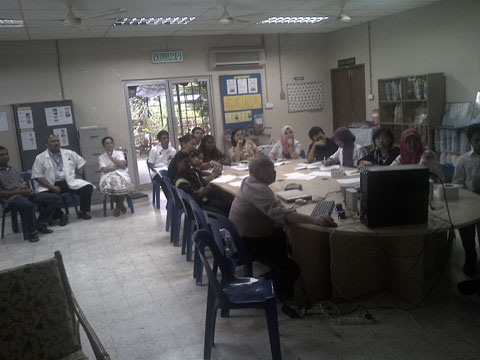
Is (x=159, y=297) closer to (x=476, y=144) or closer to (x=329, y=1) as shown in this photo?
(x=476, y=144)

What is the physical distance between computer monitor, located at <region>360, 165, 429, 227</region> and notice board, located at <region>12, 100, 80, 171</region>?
19.4ft

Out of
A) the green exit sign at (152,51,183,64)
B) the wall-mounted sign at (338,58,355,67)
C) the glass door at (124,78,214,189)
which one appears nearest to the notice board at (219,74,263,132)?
the glass door at (124,78,214,189)

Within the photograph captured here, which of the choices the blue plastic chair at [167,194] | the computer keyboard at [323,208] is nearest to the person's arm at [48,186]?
the blue plastic chair at [167,194]

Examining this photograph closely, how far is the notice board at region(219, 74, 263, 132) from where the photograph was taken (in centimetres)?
838

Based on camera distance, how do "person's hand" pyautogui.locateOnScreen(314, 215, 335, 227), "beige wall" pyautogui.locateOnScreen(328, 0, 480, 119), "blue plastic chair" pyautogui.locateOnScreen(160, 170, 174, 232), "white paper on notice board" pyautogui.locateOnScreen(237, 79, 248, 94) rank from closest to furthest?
"person's hand" pyautogui.locateOnScreen(314, 215, 335, 227) → "blue plastic chair" pyautogui.locateOnScreen(160, 170, 174, 232) → "beige wall" pyautogui.locateOnScreen(328, 0, 480, 119) → "white paper on notice board" pyautogui.locateOnScreen(237, 79, 248, 94)

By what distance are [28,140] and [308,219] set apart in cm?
576

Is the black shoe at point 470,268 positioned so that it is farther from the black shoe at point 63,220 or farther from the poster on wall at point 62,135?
the poster on wall at point 62,135

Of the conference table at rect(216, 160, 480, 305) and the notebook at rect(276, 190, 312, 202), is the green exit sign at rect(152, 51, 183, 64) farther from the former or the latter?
the conference table at rect(216, 160, 480, 305)

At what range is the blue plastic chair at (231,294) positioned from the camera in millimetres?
2340

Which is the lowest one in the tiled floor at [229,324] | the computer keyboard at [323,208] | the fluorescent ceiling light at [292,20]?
the tiled floor at [229,324]

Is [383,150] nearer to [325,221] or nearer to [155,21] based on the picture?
[325,221]

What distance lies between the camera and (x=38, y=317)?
196 cm

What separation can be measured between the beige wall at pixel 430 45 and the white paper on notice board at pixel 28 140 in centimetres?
602

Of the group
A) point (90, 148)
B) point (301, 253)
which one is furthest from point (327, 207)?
point (90, 148)
